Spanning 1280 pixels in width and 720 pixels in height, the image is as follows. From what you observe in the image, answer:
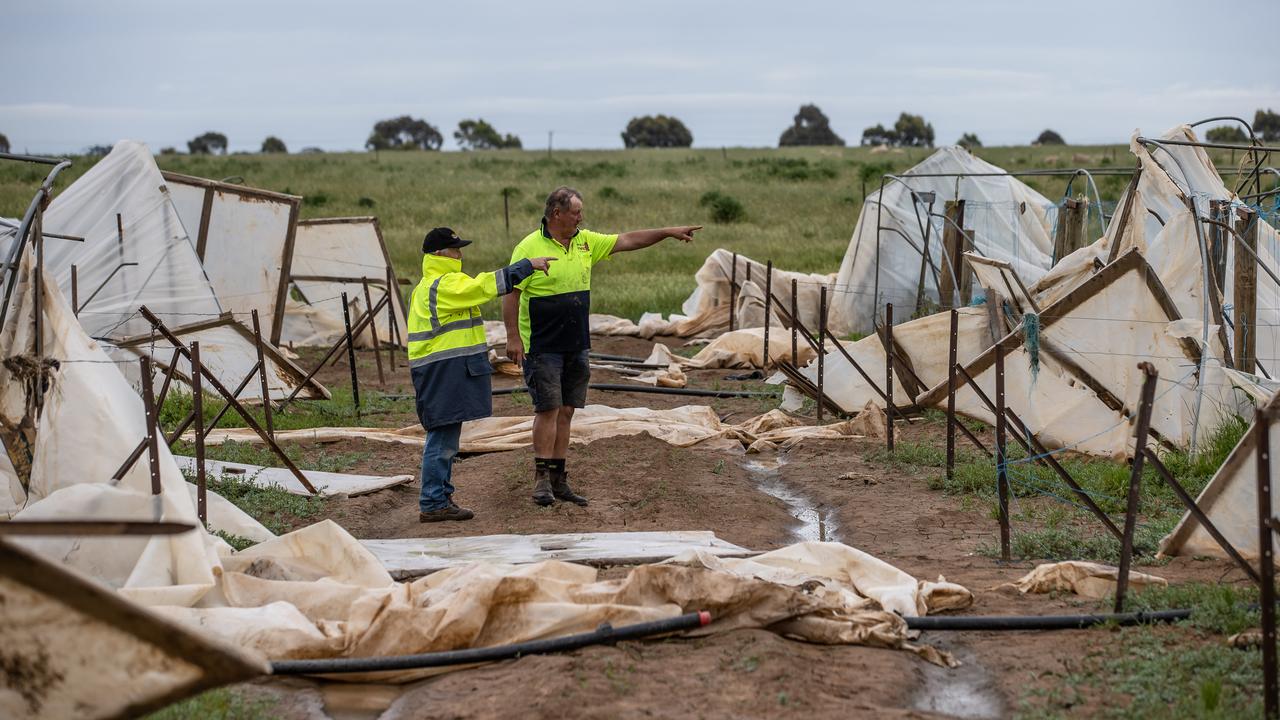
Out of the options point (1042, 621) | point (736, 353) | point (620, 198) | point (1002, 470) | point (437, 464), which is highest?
point (620, 198)

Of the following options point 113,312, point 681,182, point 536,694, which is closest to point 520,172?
point 681,182

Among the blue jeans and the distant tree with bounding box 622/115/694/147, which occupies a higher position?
the distant tree with bounding box 622/115/694/147

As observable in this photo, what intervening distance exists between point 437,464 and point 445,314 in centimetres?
80

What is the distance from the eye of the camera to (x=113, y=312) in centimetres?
1094

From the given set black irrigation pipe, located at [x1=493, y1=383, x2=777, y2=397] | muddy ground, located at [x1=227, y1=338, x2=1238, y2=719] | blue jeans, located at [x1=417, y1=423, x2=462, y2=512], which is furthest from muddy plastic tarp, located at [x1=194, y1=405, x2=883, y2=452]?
blue jeans, located at [x1=417, y1=423, x2=462, y2=512]

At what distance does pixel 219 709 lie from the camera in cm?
370

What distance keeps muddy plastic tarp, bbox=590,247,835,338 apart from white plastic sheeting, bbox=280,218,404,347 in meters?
2.74

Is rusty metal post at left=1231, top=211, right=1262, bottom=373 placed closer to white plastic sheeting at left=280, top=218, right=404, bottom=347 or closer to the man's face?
the man's face

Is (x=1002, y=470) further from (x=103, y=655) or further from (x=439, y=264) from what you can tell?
(x=103, y=655)

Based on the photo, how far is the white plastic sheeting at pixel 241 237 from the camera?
1278cm

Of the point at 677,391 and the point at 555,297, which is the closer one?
the point at 555,297

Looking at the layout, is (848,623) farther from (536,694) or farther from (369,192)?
(369,192)

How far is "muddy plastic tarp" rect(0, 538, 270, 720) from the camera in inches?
91.5

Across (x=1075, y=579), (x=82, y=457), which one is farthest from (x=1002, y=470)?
(x=82, y=457)
